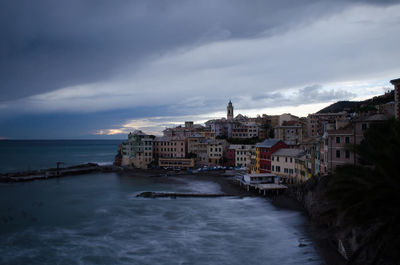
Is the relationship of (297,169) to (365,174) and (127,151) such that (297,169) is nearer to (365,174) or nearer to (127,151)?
(365,174)

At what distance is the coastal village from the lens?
1511 inches

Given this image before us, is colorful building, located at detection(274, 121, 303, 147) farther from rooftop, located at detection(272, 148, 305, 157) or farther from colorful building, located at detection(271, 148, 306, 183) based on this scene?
colorful building, located at detection(271, 148, 306, 183)

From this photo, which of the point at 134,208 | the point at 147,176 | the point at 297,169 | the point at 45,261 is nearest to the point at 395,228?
the point at 45,261

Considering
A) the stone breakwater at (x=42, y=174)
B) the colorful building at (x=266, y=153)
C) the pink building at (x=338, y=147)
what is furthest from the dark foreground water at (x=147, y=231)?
the stone breakwater at (x=42, y=174)

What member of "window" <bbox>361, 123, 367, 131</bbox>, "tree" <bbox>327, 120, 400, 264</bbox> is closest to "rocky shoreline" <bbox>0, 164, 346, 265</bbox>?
"window" <bbox>361, 123, 367, 131</bbox>

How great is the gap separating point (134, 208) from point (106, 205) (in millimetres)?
5436

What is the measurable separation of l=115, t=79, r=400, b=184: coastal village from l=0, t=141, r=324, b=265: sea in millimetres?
11209

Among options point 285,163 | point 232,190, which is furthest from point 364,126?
point 232,190

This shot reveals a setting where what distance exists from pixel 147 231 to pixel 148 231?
0.37ft

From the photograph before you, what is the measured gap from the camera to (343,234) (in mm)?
23062

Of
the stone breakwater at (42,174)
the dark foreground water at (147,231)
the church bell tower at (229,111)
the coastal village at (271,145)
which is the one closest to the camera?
the dark foreground water at (147,231)

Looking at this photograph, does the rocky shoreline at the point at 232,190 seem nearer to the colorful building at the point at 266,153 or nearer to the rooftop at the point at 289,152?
the colorful building at the point at 266,153

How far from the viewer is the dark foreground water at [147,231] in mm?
26031

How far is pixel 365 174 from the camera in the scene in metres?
10.2
